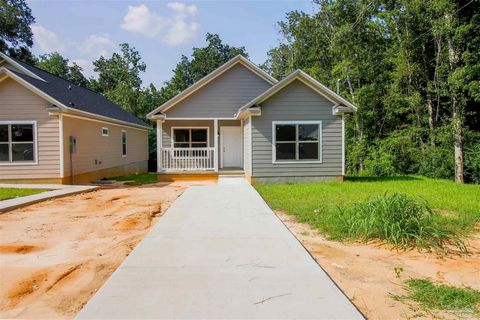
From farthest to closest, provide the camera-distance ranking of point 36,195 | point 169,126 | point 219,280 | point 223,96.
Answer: point 169,126 < point 223,96 < point 36,195 < point 219,280

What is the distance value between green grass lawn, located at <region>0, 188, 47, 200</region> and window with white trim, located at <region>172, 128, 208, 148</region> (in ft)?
24.2

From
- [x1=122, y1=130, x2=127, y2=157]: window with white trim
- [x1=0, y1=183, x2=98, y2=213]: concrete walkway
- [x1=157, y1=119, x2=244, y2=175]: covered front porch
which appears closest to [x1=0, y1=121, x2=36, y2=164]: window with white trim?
[x1=0, y1=183, x2=98, y2=213]: concrete walkway

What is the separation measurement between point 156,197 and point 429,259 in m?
8.18

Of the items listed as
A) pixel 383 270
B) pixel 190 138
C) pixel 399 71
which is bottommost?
pixel 383 270

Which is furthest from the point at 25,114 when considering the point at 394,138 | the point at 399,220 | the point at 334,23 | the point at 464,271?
the point at 334,23

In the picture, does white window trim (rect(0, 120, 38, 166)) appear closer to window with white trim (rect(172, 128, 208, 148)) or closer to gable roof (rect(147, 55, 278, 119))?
gable roof (rect(147, 55, 278, 119))

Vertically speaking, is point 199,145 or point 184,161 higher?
point 199,145

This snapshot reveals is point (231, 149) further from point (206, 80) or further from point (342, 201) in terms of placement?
point (342, 201)

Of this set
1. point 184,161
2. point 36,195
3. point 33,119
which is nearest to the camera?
point 36,195

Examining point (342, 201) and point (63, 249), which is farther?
point (342, 201)

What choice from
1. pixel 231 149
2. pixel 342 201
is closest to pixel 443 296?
pixel 342 201

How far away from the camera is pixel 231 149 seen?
739 inches

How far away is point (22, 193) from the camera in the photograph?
11.5m

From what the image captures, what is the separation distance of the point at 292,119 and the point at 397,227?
883 cm
